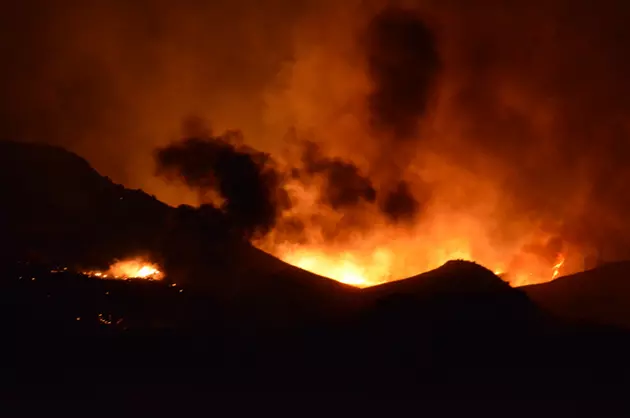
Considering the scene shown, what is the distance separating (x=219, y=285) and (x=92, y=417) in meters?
10.9

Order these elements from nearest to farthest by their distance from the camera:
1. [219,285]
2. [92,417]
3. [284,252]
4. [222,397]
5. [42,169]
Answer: [92,417] → [222,397] → [219,285] → [42,169] → [284,252]

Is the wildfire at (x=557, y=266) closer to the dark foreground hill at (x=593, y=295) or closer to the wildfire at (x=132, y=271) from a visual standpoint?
the dark foreground hill at (x=593, y=295)

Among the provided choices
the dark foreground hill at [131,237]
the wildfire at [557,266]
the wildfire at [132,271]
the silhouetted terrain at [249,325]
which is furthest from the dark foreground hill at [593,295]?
the wildfire at [132,271]

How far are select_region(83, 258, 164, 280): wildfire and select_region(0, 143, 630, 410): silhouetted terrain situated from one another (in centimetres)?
56

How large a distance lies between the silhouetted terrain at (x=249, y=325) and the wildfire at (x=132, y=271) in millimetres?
561

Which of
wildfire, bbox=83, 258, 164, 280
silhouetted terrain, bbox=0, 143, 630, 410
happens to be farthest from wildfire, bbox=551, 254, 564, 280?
wildfire, bbox=83, 258, 164, 280

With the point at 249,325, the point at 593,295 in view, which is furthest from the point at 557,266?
the point at 249,325

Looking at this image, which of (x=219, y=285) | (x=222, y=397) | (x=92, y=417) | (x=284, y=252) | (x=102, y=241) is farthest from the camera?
(x=284, y=252)

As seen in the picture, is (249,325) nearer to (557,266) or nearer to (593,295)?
(593,295)

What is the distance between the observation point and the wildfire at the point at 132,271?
1110 inches

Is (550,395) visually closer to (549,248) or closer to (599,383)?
(599,383)

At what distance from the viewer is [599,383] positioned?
21500 mm

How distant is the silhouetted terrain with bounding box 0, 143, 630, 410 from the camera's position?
20.9m

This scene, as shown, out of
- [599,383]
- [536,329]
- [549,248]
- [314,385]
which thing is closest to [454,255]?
[549,248]
